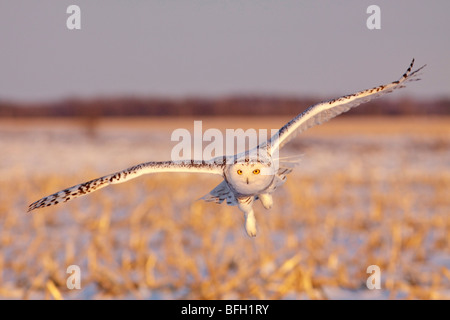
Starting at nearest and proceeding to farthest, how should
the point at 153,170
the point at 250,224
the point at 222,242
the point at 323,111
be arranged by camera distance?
the point at 250,224
the point at 153,170
the point at 323,111
the point at 222,242

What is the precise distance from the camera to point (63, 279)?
7.92 m

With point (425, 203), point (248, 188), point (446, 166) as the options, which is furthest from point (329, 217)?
point (446, 166)

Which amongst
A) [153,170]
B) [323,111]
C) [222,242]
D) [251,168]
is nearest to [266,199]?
[251,168]

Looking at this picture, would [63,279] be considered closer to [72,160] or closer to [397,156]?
[72,160]

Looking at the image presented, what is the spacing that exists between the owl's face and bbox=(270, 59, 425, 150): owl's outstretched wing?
0.65ft

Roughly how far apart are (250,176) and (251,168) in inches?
1.3

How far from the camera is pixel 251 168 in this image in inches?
54.9

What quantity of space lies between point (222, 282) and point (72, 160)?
23687mm

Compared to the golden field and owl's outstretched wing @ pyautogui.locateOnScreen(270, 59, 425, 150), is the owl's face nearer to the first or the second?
owl's outstretched wing @ pyautogui.locateOnScreen(270, 59, 425, 150)

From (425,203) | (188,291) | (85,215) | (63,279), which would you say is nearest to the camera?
(188,291)

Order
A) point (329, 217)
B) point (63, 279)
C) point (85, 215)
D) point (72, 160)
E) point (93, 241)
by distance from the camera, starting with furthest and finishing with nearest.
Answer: point (72, 160) < point (85, 215) < point (329, 217) < point (93, 241) < point (63, 279)

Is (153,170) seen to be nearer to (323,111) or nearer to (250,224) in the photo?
(250,224)

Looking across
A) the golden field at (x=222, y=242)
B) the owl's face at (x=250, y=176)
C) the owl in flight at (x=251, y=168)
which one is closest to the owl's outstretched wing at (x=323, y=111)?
the owl in flight at (x=251, y=168)

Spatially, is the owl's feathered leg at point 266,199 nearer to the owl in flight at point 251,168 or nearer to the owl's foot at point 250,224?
the owl in flight at point 251,168
